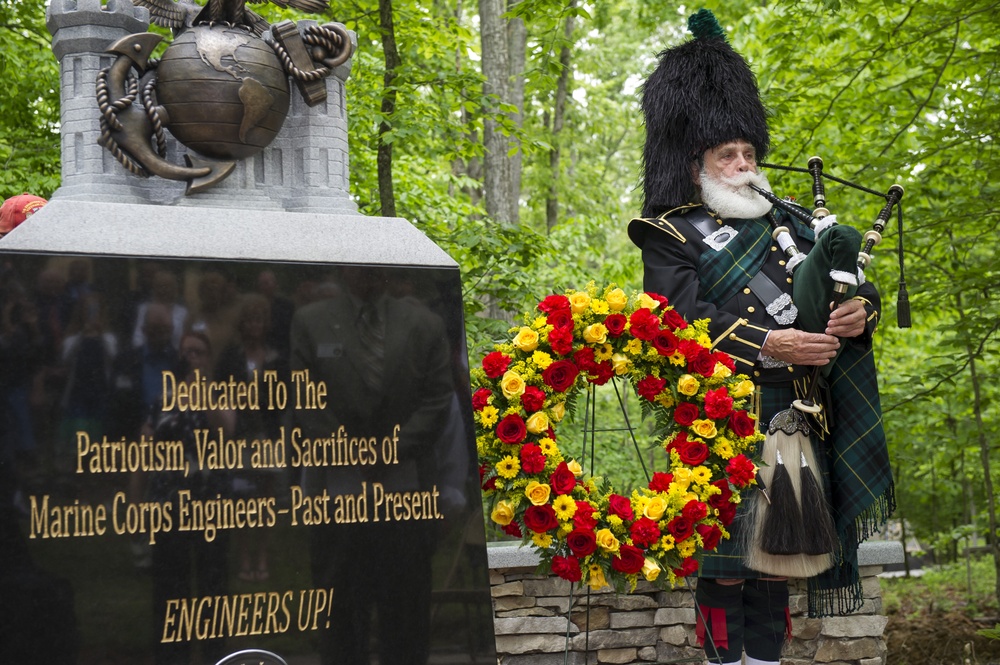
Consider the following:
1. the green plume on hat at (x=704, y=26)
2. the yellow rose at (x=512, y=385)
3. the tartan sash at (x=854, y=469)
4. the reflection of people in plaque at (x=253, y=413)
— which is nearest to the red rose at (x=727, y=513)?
the tartan sash at (x=854, y=469)

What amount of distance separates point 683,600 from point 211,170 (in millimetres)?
3212

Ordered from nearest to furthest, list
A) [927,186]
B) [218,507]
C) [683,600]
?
[218,507], [683,600], [927,186]

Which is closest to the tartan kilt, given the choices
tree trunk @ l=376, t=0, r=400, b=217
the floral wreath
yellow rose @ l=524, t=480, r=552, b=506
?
the floral wreath

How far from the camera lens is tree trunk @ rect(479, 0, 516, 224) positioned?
920 centimetres

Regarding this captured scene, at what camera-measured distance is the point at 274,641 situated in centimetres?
297

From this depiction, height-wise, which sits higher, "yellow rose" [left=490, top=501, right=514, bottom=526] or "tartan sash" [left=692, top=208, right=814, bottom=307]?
"tartan sash" [left=692, top=208, right=814, bottom=307]

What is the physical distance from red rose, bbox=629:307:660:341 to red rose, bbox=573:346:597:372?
16 cm

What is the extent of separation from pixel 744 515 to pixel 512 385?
3.15ft

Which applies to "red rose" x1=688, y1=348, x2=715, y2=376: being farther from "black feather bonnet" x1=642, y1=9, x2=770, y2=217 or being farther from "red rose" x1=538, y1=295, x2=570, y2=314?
"black feather bonnet" x1=642, y1=9, x2=770, y2=217

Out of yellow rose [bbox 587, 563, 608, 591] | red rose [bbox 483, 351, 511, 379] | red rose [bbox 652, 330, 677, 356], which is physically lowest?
yellow rose [bbox 587, 563, 608, 591]

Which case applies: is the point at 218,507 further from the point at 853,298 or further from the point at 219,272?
the point at 853,298

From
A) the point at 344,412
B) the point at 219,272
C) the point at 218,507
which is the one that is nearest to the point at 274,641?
the point at 218,507

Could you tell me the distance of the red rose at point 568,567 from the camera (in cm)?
344

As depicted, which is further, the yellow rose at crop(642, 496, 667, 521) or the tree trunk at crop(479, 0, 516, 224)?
the tree trunk at crop(479, 0, 516, 224)
